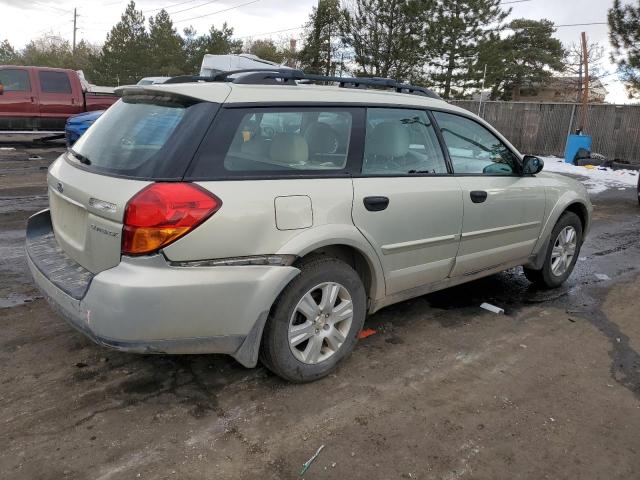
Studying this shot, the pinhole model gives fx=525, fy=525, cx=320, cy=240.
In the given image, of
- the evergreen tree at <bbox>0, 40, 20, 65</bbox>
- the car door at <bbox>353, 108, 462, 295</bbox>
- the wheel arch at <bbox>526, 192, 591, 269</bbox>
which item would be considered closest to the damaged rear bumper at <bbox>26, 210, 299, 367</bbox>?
the car door at <bbox>353, 108, 462, 295</bbox>

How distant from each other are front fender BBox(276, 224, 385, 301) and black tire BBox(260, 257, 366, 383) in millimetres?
126

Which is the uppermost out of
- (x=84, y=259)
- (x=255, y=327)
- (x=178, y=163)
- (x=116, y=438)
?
(x=178, y=163)

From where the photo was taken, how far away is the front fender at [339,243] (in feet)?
9.21

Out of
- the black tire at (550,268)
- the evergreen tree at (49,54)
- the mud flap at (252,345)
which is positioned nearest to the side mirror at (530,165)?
the black tire at (550,268)

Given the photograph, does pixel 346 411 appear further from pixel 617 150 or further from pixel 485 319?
pixel 617 150

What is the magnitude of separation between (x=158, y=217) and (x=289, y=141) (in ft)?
3.06

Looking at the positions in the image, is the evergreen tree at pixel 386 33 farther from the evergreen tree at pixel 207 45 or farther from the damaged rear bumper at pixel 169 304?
the damaged rear bumper at pixel 169 304

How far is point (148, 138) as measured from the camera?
281cm

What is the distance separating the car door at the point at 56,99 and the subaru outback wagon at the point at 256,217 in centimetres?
1277

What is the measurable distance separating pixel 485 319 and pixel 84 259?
9.92 ft

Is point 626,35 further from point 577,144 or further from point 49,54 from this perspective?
point 49,54

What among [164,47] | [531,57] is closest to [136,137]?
[531,57]

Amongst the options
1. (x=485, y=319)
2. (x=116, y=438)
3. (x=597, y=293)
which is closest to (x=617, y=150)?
(x=597, y=293)

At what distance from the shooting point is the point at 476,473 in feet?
8.05
